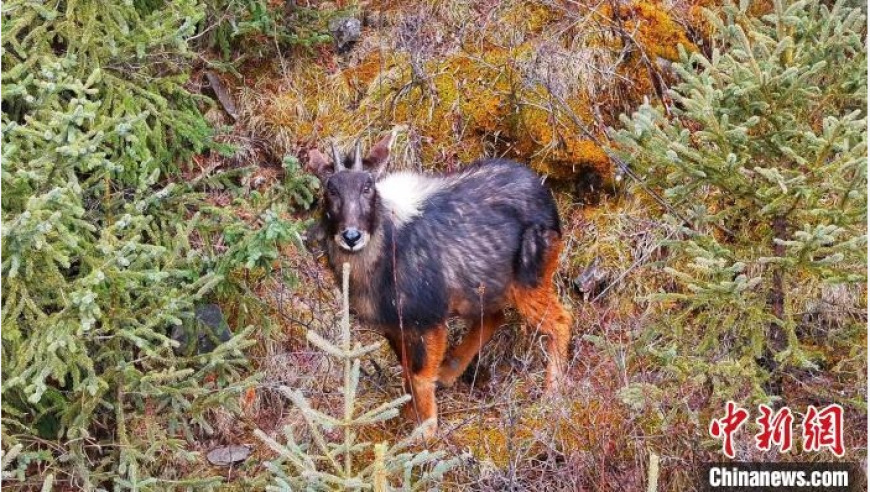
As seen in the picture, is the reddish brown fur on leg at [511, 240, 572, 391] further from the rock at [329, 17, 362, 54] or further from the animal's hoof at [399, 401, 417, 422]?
the rock at [329, 17, 362, 54]

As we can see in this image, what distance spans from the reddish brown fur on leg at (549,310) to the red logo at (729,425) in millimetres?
1829

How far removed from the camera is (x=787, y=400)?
5938 mm

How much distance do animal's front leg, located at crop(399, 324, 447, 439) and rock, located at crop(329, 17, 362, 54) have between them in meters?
3.48

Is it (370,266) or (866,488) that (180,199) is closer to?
(370,266)

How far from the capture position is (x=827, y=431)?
19.1 ft

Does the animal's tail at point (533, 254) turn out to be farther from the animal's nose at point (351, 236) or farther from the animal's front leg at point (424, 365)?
the animal's nose at point (351, 236)

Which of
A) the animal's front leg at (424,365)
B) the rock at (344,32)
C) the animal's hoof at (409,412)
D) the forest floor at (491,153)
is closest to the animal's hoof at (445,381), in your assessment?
the forest floor at (491,153)

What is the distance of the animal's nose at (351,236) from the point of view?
256 inches

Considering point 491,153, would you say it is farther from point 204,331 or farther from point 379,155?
point 204,331

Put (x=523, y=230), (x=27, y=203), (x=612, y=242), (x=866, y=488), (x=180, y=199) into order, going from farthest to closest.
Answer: (x=612, y=242) → (x=523, y=230) → (x=180, y=199) → (x=866, y=488) → (x=27, y=203)

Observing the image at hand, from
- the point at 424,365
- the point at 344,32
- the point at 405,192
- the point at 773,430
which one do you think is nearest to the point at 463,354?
the point at 424,365

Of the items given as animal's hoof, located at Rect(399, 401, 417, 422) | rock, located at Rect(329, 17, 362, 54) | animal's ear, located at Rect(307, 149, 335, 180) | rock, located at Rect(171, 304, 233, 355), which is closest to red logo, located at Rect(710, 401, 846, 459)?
animal's hoof, located at Rect(399, 401, 417, 422)

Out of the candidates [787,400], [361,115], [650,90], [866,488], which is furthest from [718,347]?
[361,115]

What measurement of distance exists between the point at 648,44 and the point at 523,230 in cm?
246
